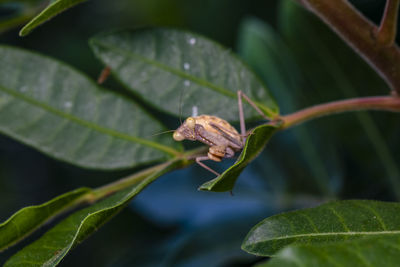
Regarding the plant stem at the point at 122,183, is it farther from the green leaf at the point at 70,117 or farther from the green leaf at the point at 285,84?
the green leaf at the point at 285,84

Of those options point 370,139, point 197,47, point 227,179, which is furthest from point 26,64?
point 370,139

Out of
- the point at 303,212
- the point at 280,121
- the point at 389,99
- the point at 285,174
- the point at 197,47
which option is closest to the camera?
the point at 303,212

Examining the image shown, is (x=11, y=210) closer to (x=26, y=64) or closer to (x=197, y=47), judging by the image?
(x=26, y=64)

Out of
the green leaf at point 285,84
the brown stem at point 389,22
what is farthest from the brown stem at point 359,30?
the green leaf at point 285,84

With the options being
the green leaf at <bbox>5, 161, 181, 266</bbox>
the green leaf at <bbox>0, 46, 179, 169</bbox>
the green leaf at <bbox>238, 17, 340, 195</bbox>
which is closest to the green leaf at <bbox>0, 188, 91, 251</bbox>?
the green leaf at <bbox>5, 161, 181, 266</bbox>

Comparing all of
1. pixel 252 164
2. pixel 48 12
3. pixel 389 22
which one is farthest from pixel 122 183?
pixel 252 164

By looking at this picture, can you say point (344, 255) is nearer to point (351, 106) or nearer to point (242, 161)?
point (242, 161)
